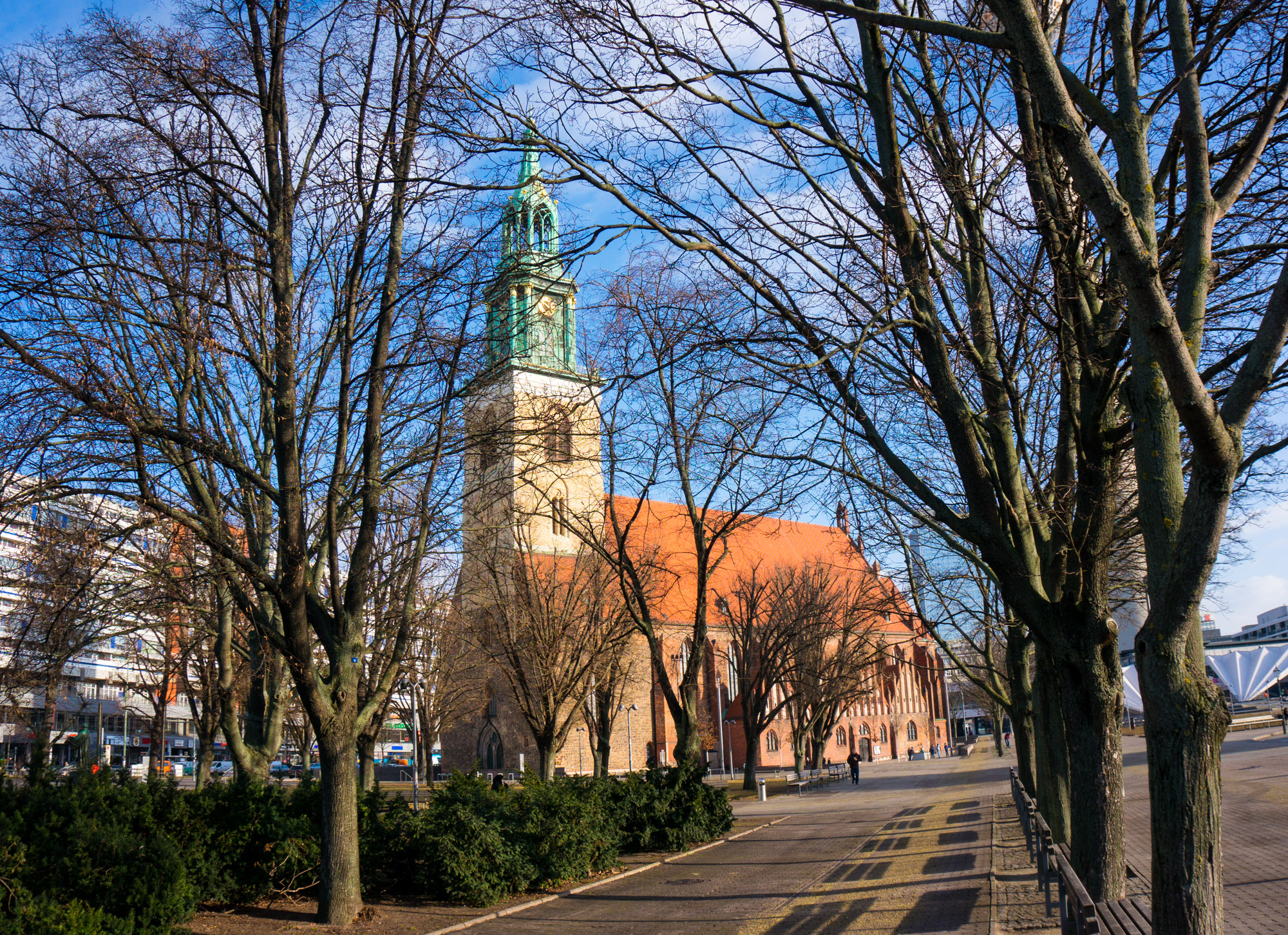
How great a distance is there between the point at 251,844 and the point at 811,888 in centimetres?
685

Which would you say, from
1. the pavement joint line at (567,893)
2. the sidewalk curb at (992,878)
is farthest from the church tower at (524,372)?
the sidewalk curb at (992,878)

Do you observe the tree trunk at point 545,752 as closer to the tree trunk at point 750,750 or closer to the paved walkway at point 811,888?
the paved walkway at point 811,888

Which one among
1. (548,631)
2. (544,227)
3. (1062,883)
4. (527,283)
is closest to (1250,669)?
(548,631)

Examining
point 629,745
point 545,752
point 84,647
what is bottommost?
point 629,745

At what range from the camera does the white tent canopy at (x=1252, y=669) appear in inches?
2923

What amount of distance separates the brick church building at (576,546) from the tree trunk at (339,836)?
2.89 meters

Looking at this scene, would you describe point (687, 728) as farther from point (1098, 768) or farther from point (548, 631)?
point (1098, 768)

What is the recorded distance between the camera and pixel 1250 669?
75188mm

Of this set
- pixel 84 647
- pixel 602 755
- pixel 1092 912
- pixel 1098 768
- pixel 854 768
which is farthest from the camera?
pixel 854 768

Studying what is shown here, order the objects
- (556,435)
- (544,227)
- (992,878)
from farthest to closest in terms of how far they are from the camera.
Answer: (992,878) < (556,435) < (544,227)

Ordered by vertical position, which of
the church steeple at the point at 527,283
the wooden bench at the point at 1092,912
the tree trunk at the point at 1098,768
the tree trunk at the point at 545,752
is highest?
the church steeple at the point at 527,283

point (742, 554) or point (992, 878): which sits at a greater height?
point (742, 554)

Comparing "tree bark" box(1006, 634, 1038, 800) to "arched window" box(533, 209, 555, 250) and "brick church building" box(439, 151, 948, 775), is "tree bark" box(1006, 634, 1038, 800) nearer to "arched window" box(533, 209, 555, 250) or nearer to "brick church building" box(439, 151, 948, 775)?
"brick church building" box(439, 151, 948, 775)

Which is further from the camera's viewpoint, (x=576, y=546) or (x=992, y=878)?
(x=576, y=546)
